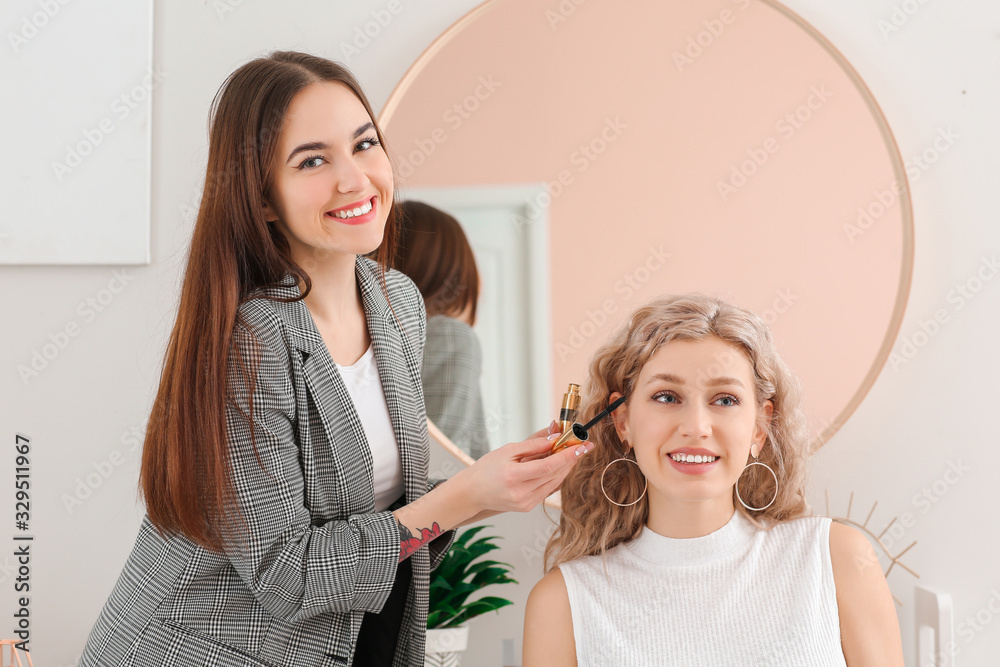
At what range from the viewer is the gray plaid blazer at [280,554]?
1000 mm

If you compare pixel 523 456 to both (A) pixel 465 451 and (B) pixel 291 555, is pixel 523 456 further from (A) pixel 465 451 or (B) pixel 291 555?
(A) pixel 465 451

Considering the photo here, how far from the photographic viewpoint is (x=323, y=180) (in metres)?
1.06

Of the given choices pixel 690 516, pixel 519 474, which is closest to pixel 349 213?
pixel 519 474

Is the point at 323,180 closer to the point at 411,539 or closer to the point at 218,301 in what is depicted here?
the point at 218,301

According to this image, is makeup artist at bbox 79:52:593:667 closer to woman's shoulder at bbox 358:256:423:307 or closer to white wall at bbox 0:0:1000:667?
woman's shoulder at bbox 358:256:423:307

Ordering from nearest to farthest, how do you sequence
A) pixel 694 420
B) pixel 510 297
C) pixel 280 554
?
1. pixel 280 554
2. pixel 694 420
3. pixel 510 297

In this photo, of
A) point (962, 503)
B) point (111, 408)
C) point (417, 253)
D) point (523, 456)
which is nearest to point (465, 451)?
point (417, 253)

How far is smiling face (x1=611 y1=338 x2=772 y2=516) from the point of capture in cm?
111

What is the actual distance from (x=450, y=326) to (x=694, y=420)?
60cm

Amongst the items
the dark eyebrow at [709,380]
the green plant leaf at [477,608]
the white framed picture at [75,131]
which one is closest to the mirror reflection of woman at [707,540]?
the dark eyebrow at [709,380]

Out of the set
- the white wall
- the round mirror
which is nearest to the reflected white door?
the round mirror

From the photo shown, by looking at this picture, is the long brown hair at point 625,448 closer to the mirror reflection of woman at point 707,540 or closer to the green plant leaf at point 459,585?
the mirror reflection of woman at point 707,540

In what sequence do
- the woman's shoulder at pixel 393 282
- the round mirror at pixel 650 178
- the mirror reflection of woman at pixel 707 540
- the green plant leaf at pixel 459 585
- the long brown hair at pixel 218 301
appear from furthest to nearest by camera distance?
the round mirror at pixel 650 178 → the green plant leaf at pixel 459 585 → the woman's shoulder at pixel 393 282 → the mirror reflection of woman at pixel 707 540 → the long brown hair at pixel 218 301

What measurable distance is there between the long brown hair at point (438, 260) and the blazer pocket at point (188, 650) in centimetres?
73
